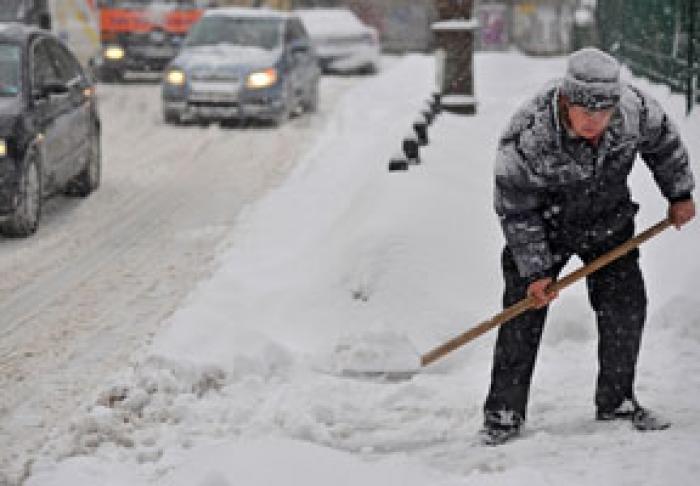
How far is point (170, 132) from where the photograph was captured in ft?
54.7

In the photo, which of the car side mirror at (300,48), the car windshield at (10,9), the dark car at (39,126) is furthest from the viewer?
the car windshield at (10,9)

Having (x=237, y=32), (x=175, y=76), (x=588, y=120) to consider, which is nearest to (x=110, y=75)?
(x=237, y=32)

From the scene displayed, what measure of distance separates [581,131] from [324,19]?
2247 centimetres

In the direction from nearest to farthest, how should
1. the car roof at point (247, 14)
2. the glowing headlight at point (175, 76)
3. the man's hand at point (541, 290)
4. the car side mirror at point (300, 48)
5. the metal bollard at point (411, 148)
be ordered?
the man's hand at point (541, 290), the metal bollard at point (411, 148), the glowing headlight at point (175, 76), the car side mirror at point (300, 48), the car roof at point (247, 14)

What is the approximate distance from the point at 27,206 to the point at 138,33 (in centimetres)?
1346

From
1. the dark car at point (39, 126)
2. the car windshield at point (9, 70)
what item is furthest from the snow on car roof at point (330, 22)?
the car windshield at point (9, 70)

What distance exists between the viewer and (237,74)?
17.2 meters

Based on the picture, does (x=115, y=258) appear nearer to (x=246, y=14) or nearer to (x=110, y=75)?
(x=246, y=14)

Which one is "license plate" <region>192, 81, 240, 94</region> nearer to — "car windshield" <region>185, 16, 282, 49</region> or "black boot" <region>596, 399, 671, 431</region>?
"car windshield" <region>185, 16, 282, 49</region>

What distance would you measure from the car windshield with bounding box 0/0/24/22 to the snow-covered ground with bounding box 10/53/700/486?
10681 mm

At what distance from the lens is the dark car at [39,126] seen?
9.76m

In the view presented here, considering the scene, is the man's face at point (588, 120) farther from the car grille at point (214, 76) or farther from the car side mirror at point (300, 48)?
the car side mirror at point (300, 48)

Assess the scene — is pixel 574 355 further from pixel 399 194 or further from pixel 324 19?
pixel 324 19

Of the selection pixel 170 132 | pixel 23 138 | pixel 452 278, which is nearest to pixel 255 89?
pixel 170 132
